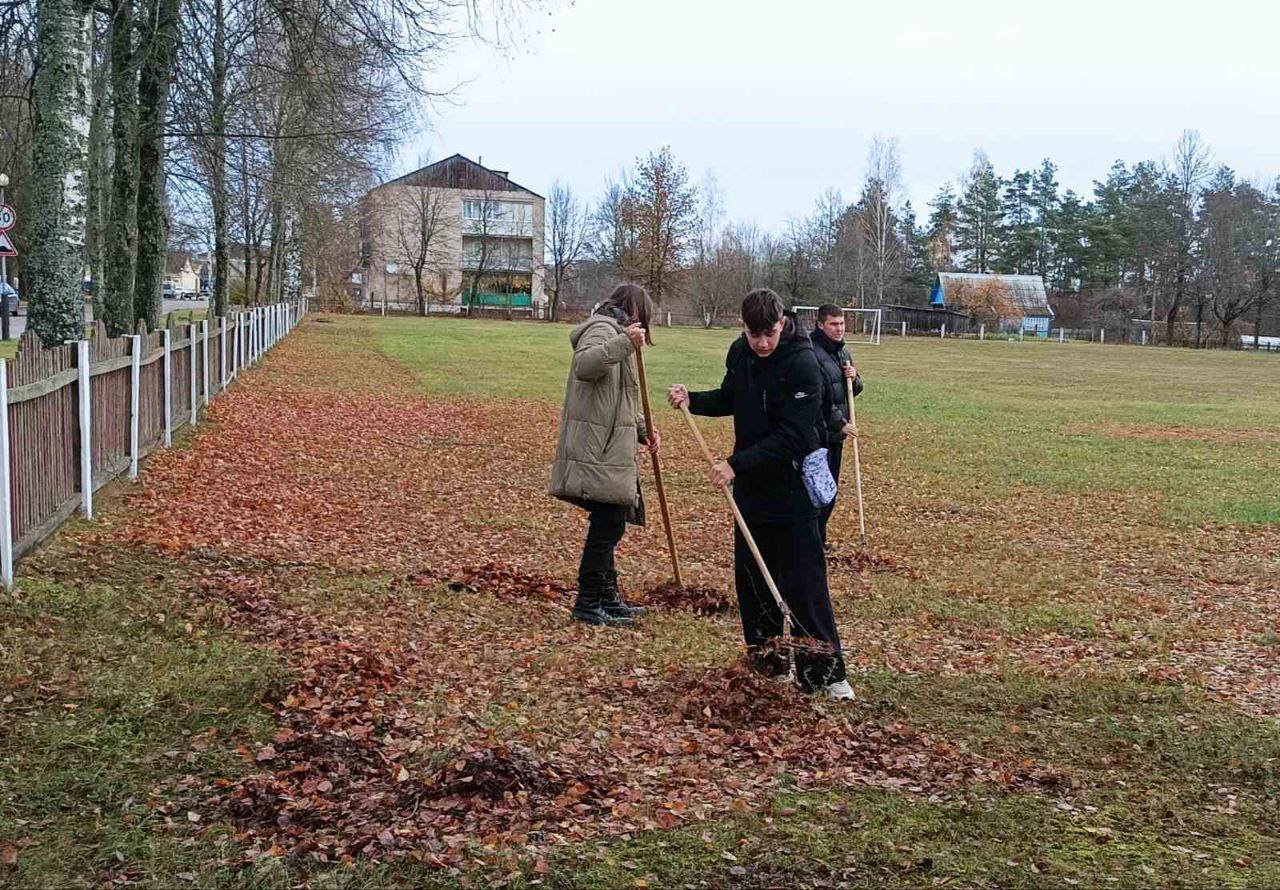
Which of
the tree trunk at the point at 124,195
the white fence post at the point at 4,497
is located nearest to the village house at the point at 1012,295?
the tree trunk at the point at 124,195

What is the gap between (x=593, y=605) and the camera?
7547 mm

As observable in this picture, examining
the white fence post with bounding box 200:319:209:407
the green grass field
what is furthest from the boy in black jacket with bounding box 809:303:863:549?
the white fence post with bounding box 200:319:209:407

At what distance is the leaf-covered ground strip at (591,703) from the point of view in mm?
4133

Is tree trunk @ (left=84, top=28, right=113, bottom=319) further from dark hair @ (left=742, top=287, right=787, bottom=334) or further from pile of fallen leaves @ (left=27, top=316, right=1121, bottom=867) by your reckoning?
dark hair @ (left=742, top=287, right=787, bottom=334)

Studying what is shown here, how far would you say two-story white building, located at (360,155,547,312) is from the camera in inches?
3403

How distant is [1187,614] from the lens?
8703mm

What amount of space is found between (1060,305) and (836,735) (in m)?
98.6

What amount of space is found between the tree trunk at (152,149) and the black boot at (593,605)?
11.0 m

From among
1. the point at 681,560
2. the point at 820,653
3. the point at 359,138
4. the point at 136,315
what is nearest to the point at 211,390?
the point at 136,315

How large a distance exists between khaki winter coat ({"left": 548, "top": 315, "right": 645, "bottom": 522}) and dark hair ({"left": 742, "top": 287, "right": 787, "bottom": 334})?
1353 millimetres

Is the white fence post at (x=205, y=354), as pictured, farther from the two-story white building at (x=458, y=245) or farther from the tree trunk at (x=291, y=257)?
the two-story white building at (x=458, y=245)

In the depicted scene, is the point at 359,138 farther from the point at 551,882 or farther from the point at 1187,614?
the point at 551,882

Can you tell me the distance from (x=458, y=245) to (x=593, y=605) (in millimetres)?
86513

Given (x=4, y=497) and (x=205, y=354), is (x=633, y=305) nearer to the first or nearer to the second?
(x=4, y=497)
